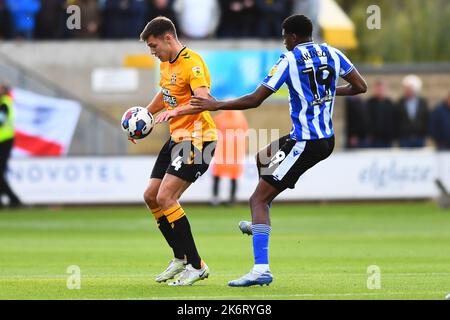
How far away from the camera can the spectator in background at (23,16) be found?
28594mm

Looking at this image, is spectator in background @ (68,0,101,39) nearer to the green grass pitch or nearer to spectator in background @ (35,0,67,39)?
spectator in background @ (35,0,67,39)

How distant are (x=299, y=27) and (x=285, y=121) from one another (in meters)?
18.9

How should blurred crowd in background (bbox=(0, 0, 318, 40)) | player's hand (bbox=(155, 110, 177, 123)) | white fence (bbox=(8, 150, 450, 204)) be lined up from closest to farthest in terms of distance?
player's hand (bbox=(155, 110, 177, 123)) → white fence (bbox=(8, 150, 450, 204)) → blurred crowd in background (bbox=(0, 0, 318, 40))

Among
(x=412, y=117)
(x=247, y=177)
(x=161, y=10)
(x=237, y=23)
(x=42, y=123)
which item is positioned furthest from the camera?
(x=237, y=23)

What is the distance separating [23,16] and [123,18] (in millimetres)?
2498

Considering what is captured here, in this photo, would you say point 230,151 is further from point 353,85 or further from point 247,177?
point 353,85

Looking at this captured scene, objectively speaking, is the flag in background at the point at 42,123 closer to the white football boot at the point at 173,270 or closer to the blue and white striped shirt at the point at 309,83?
the white football boot at the point at 173,270

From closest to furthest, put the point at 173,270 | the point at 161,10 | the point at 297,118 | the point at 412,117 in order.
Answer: the point at 297,118 < the point at 173,270 < the point at 412,117 < the point at 161,10

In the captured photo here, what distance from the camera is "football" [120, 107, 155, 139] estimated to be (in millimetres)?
11820

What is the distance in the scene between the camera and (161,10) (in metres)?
28.8

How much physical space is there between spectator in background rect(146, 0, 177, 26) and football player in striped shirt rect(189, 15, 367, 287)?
692 inches

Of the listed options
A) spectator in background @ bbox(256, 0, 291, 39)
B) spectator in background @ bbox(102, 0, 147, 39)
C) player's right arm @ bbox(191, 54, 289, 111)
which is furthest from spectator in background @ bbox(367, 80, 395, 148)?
player's right arm @ bbox(191, 54, 289, 111)

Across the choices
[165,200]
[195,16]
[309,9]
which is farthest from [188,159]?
[309,9]

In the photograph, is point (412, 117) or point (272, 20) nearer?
point (412, 117)
